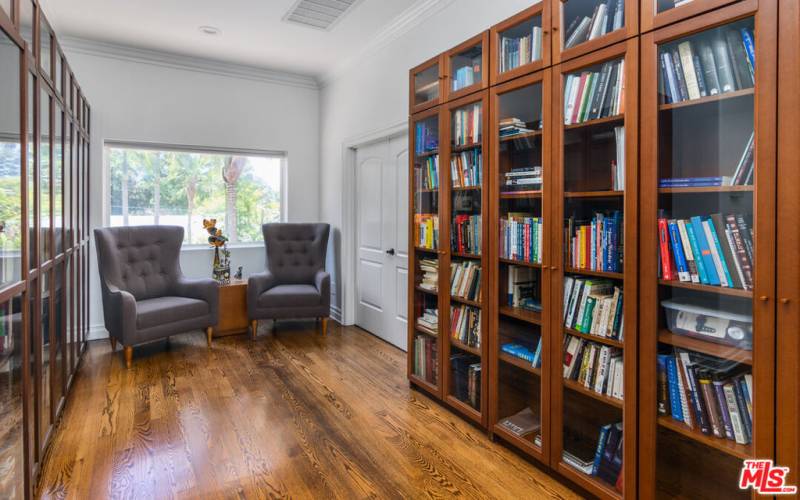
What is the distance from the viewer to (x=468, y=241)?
8.30ft

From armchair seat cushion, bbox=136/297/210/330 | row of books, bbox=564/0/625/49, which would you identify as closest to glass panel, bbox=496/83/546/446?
row of books, bbox=564/0/625/49

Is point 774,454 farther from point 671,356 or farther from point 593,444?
point 593,444

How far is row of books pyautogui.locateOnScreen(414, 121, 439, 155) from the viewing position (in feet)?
9.07

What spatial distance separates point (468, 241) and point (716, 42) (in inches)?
55.0

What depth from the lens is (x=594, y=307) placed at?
72.7 inches

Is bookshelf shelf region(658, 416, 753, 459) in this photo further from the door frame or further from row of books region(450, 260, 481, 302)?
the door frame

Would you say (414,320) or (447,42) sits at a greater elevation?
(447,42)

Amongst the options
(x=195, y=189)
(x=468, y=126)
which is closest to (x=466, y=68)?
(x=468, y=126)

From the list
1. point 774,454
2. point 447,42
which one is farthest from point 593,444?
point 447,42

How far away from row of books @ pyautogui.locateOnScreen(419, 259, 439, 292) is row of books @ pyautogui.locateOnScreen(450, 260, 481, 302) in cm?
15

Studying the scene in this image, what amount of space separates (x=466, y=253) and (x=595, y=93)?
41.6 inches

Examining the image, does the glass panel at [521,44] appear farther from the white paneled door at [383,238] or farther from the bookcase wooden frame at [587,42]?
the white paneled door at [383,238]

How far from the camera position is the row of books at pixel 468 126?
2430 mm

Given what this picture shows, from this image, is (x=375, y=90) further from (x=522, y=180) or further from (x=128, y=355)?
(x=128, y=355)
